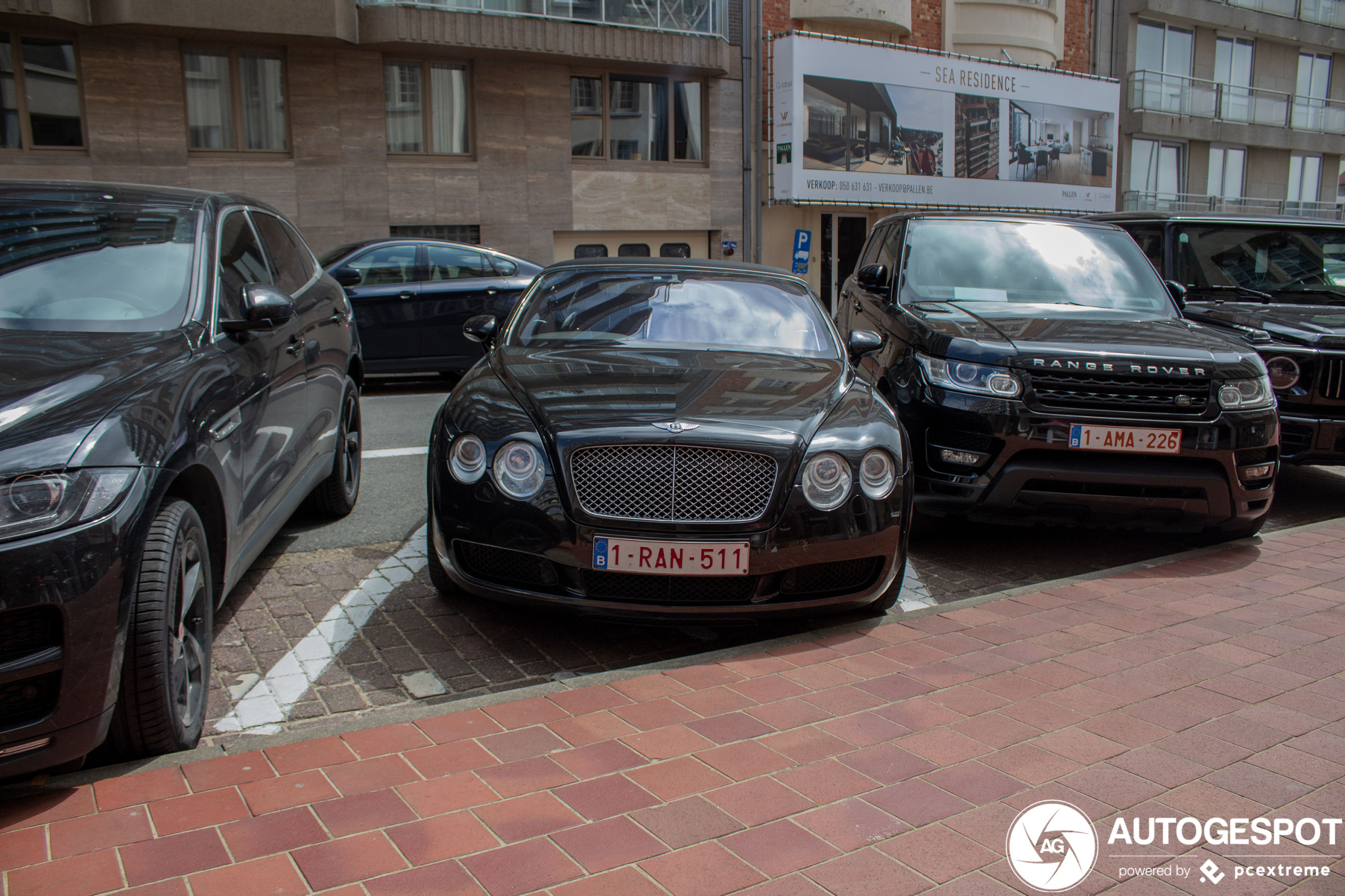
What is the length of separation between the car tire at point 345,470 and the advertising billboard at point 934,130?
1863cm

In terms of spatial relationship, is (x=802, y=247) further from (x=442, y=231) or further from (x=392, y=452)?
(x=392, y=452)

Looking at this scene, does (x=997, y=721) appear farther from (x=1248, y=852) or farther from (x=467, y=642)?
(x=467, y=642)

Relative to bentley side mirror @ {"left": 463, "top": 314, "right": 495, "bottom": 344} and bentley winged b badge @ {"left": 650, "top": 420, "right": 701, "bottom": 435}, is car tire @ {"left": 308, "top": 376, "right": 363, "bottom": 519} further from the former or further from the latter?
bentley winged b badge @ {"left": 650, "top": 420, "right": 701, "bottom": 435}

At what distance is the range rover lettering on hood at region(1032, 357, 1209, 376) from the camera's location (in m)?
4.95

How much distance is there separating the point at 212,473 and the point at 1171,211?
7.32 metres

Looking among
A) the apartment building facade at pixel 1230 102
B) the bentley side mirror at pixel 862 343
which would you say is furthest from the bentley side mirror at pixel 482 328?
the apartment building facade at pixel 1230 102

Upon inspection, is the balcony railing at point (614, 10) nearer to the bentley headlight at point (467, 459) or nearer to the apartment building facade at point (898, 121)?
the apartment building facade at point (898, 121)

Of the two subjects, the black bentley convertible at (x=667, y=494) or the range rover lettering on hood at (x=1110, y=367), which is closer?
the black bentley convertible at (x=667, y=494)

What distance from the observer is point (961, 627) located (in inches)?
159

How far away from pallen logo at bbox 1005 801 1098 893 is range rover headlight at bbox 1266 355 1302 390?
4719mm

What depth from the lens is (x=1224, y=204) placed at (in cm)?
Answer: 3381

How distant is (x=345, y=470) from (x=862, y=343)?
2.81 meters

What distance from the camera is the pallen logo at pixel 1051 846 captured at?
2387mm

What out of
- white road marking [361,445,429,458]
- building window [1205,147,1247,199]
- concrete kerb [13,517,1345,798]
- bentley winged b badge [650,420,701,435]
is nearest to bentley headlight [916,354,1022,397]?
concrete kerb [13,517,1345,798]
